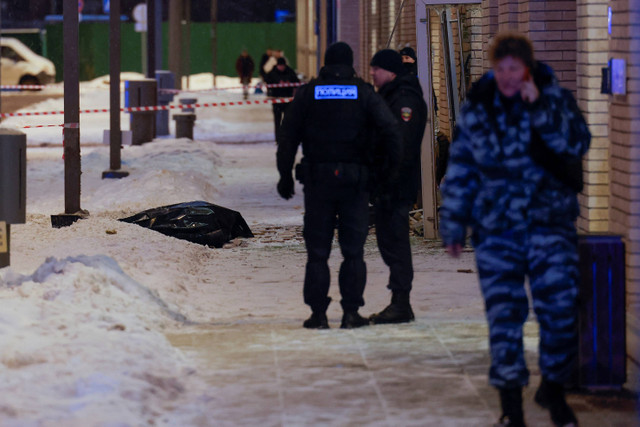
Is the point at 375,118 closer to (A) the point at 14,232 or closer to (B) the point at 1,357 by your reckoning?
(B) the point at 1,357

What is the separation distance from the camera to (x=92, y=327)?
747 centimetres

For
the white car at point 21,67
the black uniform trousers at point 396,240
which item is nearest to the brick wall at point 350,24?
the white car at point 21,67

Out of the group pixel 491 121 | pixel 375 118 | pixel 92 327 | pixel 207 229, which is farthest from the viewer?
pixel 207 229

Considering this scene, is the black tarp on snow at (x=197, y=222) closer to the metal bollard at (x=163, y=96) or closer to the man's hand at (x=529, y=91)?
the man's hand at (x=529, y=91)

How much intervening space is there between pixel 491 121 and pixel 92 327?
2.86 meters

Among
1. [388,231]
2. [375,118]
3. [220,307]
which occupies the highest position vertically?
[375,118]

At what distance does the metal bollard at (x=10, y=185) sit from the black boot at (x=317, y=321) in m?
2.53

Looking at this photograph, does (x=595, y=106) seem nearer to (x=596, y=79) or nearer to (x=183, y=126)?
(x=596, y=79)

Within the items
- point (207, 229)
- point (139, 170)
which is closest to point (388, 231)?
point (207, 229)

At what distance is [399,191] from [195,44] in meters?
54.0

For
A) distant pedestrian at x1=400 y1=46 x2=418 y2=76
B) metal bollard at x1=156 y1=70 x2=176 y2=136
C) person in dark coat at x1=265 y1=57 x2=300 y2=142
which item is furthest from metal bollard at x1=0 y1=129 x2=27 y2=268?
metal bollard at x1=156 y1=70 x2=176 y2=136

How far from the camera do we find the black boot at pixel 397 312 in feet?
27.9

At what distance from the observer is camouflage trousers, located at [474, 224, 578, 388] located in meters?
5.84

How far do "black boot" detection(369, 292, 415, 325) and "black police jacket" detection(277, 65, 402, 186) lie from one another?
39.7 inches
